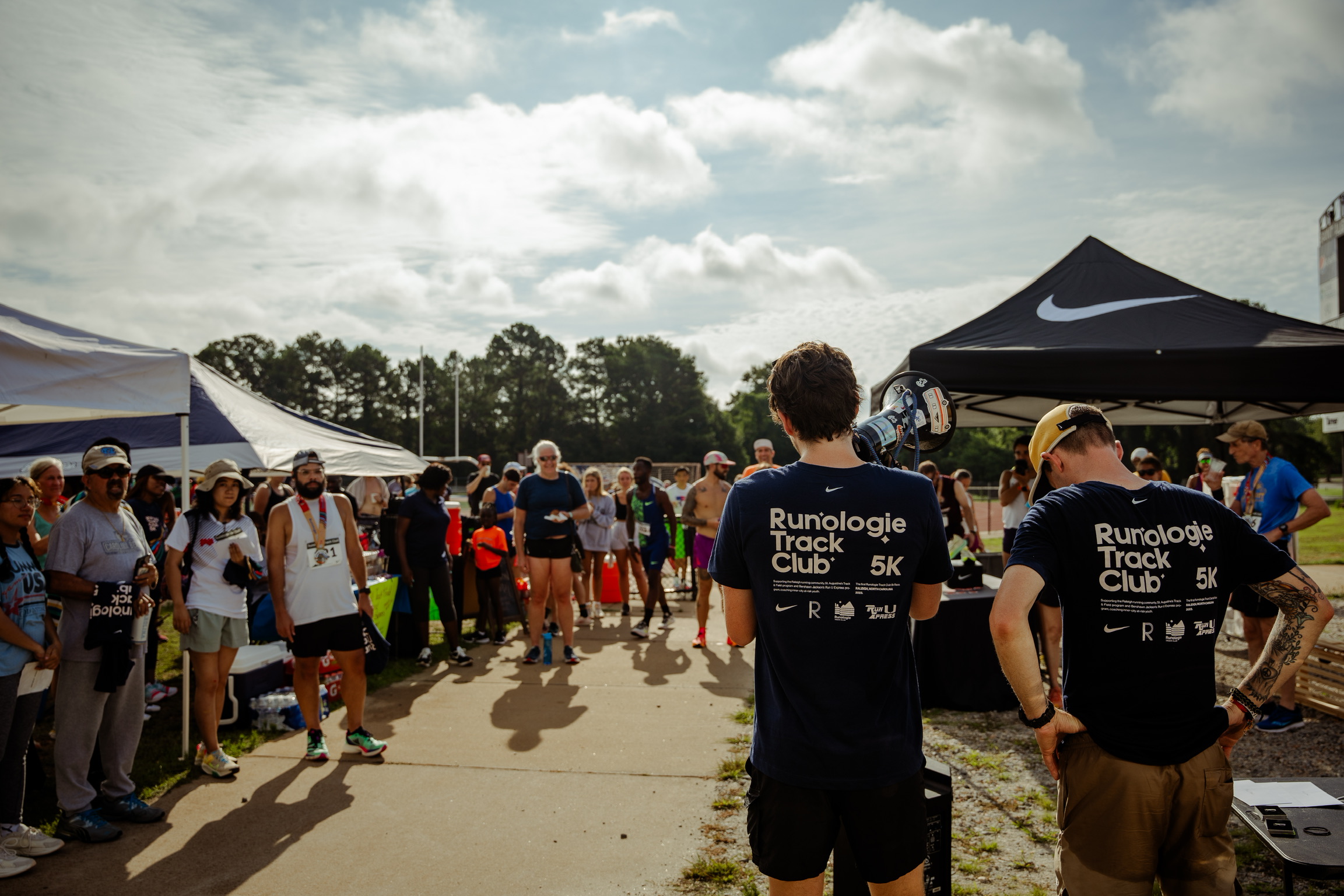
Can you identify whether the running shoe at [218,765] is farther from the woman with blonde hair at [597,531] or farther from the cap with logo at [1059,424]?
the woman with blonde hair at [597,531]

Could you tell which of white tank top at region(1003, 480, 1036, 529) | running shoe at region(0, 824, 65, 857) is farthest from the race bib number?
white tank top at region(1003, 480, 1036, 529)

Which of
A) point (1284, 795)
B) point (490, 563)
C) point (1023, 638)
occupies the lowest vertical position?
point (1284, 795)

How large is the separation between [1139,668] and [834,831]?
34.4 inches

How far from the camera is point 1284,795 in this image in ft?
9.41

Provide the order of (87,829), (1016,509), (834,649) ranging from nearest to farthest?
1. (834,649)
2. (87,829)
3. (1016,509)

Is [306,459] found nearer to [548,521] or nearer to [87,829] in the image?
[87,829]

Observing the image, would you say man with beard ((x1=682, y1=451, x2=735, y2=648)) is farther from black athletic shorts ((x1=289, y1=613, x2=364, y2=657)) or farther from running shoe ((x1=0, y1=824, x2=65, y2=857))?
running shoe ((x1=0, y1=824, x2=65, y2=857))

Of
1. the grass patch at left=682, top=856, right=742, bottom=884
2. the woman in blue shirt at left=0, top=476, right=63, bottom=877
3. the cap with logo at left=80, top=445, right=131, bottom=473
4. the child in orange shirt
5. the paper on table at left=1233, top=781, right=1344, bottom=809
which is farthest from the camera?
the child in orange shirt

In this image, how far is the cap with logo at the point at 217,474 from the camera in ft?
14.5

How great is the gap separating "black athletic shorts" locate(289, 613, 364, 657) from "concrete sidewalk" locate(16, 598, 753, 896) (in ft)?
2.37

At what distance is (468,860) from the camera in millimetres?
3445

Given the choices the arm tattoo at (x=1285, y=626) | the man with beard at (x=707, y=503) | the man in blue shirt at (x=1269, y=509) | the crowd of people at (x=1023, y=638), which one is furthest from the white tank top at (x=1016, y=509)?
the arm tattoo at (x=1285, y=626)

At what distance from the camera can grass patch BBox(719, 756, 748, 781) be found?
4383mm

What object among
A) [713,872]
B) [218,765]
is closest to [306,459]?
[218,765]
